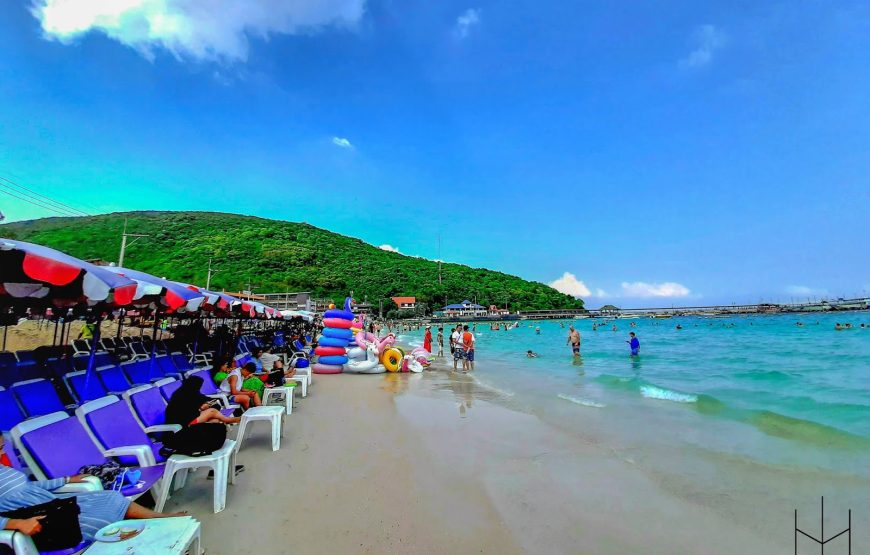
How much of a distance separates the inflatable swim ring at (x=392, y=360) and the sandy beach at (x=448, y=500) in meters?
6.88

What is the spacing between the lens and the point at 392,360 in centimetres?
1348

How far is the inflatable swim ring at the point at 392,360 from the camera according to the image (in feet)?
44.0

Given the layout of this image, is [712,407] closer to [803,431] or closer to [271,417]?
[803,431]

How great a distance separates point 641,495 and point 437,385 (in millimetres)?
7347

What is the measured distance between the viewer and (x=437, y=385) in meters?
11.3

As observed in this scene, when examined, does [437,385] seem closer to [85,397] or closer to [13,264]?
[85,397]

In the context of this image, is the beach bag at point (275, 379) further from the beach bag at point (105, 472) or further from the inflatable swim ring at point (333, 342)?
the inflatable swim ring at point (333, 342)

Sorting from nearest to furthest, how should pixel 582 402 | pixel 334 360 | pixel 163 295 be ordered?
pixel 163 295 → pixel 582 402 → pixel 334 360

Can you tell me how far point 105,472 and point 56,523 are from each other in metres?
0.84

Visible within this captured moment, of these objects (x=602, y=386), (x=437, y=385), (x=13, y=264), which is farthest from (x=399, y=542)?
(x=602, y=386)

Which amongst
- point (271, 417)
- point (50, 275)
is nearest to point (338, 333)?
point (271, 417)

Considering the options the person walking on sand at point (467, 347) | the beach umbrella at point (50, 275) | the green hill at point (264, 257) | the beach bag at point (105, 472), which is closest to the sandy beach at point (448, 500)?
the beach bag at point (105, 472)

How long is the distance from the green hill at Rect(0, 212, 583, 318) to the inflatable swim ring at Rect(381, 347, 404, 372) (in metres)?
48.1

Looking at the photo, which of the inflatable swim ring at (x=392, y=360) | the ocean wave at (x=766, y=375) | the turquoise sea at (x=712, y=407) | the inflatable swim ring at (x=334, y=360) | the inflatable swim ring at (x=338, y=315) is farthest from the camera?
the inflatable swim ring at (x=392, y=360)
